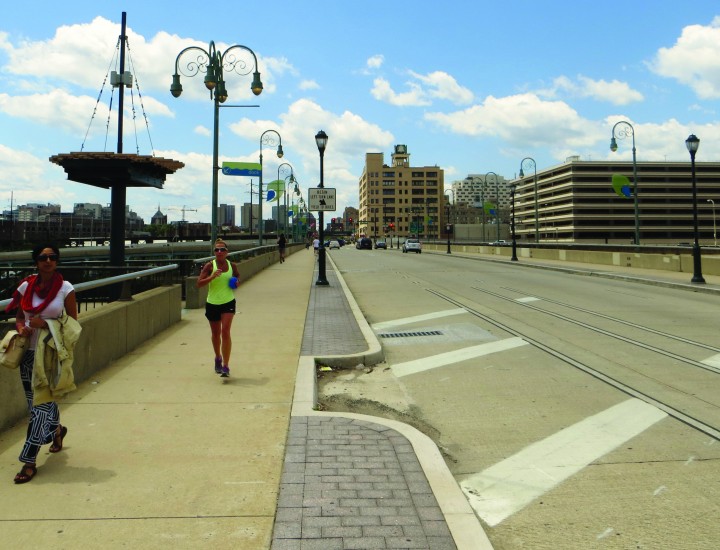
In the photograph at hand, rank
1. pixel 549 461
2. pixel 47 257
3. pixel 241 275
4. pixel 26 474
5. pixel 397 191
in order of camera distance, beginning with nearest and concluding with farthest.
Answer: pixel 26 474
pixel 47 257
pixel 549 461
pixel 241 275
pixel 397 191

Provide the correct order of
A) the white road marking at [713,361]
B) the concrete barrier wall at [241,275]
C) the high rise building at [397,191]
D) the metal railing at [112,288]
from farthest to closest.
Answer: the high rise building at [397,191] → the concrete barrier wall at [241,275] → the white road marking at [713,361] → the metal railing at [112,288]

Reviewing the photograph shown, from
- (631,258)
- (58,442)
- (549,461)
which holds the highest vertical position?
(631,258)

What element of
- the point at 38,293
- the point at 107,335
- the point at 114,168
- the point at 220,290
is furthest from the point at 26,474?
the point at 114,168

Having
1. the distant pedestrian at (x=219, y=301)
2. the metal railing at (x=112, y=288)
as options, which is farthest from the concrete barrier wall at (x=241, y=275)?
the distant pedestrian at (x=219, y=301)

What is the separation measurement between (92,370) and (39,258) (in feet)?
11.2

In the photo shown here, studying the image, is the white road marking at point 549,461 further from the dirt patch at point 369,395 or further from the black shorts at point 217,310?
the black shorts at point 217,310

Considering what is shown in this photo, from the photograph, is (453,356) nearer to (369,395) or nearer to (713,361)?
(369,395)

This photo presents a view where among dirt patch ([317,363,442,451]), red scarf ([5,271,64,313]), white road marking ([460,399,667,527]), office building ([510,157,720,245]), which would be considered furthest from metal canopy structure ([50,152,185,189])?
office building ([510,157,720,245])

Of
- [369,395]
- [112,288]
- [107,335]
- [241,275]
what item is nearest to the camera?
[369,395]

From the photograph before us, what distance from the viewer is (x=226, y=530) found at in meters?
3.54

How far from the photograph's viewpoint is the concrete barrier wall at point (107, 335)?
5.43 m

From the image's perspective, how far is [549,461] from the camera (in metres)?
4.98

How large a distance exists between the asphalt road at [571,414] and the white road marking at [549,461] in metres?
0.02

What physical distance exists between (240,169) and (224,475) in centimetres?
2149
